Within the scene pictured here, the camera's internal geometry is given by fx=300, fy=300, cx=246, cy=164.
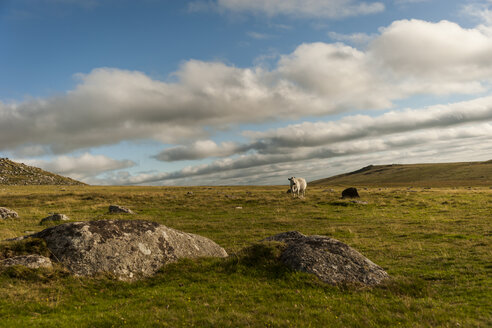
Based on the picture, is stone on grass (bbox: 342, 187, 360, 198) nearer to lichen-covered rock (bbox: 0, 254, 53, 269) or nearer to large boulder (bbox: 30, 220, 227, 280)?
large boulder (bbox: 30, 220, 227, 280)

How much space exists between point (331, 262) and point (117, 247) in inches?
316

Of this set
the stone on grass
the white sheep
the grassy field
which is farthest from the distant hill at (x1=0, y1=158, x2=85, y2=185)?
the grassy field

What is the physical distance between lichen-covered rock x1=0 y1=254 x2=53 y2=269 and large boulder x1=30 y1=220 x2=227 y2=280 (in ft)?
1.38

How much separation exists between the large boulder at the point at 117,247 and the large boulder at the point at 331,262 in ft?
13.8

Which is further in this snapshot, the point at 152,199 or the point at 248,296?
the point at 152,199

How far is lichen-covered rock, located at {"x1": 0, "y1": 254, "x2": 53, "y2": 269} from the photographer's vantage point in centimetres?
1030

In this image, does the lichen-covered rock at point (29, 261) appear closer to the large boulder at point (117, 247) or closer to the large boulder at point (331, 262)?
the large boulder at point (117, 247)

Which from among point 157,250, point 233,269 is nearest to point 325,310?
point 233,269

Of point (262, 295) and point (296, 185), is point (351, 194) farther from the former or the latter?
point (262, 295)

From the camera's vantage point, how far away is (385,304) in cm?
856

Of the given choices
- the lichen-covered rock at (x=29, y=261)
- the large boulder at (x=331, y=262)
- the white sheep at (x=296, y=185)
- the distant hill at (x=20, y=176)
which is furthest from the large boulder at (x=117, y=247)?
the distant hill at (x=20, y=176)

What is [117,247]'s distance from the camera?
11508mm

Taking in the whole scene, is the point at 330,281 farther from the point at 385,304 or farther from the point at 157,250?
the point at 157,250

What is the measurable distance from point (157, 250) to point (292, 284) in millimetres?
5537
